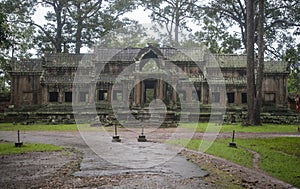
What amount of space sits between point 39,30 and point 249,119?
36.0 meters

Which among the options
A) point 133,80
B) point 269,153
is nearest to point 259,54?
point 133,80

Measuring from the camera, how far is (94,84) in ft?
135

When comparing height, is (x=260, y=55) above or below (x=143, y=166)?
above

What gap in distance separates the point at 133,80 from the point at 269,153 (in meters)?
24.2

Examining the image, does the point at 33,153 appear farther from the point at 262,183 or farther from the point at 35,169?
the point at 262,183

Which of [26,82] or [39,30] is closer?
[26,82]

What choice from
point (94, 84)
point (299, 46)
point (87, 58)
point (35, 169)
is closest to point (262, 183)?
point (35, 169)

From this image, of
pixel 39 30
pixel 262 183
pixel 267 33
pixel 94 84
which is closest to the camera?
pixel 262 183

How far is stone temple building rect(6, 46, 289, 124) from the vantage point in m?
38.5

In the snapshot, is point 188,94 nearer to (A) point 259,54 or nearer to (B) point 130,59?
(B) point 130,59

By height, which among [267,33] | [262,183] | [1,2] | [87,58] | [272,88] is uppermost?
[1,2]

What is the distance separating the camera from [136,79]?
37.3m

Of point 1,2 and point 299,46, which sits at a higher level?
point 1,2

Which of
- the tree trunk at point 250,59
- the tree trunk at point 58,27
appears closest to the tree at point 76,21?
the tree trunk at point 58,27
